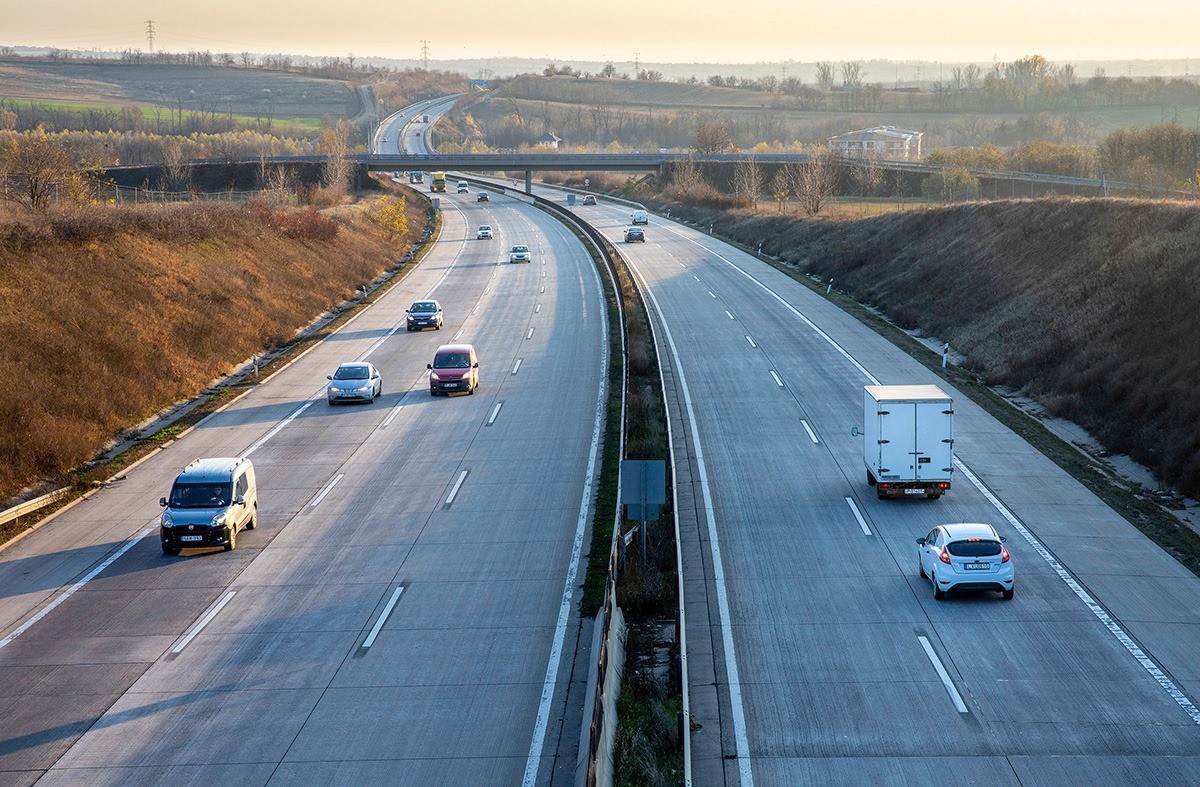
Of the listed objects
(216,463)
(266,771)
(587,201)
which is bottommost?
(266,771)

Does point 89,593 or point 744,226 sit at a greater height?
point 744,226

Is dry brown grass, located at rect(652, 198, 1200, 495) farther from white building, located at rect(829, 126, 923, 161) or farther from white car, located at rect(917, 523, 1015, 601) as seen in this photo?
white building, located at rect(829, 126, 923, 161)

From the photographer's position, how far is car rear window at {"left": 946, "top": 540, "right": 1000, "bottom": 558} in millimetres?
20047

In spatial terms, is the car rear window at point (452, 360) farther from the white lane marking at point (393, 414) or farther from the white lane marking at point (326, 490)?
the white lane marking at point (326, 490)

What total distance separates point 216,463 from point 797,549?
12896 millimetres

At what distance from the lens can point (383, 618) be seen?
19594 mm

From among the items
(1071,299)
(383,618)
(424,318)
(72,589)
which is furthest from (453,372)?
(1071,299)

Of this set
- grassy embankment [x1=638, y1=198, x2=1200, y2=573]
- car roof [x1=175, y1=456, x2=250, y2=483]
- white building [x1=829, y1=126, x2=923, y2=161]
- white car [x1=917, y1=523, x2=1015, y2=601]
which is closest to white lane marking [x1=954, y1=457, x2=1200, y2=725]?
white car [x1=917, y1=523, x2=1015, y2=601]

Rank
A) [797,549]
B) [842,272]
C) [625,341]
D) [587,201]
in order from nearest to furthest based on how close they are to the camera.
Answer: [797,549] < [625,341] < [842,272] < [587,201]

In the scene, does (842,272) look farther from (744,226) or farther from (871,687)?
(871,687)

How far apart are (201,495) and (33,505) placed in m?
5.49

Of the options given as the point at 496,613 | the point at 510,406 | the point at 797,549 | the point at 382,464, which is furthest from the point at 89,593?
the point at 510,406

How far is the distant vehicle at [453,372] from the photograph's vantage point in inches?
1503

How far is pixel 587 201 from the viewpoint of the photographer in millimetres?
132750
